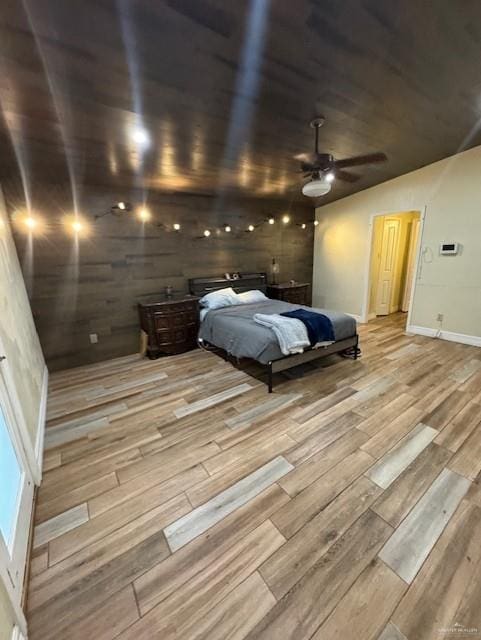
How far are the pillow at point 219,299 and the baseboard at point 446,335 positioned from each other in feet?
10.5

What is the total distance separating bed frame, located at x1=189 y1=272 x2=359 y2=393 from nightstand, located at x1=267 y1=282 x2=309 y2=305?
184 millimetres

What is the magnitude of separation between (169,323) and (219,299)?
0.90m

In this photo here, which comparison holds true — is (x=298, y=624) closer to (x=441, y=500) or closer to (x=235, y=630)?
(x=235, y=630)

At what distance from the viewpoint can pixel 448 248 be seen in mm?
4000

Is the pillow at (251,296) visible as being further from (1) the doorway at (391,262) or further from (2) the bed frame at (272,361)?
(1) the doorway at (391,262)

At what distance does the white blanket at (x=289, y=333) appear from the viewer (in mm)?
2924

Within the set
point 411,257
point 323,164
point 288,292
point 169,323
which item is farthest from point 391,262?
point 169,323

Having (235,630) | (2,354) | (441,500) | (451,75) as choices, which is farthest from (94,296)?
(451,75)

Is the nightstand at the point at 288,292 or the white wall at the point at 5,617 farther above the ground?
the nightstand at the point at 288,292

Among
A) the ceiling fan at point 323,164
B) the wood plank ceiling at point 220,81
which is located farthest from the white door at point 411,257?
the ceiling fan at point 323,164

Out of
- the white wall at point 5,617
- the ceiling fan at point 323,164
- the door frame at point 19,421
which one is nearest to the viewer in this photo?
the white wall at point 5,617

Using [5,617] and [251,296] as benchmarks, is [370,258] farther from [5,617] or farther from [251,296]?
[5,617]

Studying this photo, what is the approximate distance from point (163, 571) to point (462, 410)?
9.08 feet

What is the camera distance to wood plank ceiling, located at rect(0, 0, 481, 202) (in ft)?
4.87
